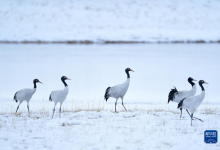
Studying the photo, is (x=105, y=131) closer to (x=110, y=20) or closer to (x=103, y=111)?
(x=103, y=111)

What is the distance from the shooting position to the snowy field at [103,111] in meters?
6.57

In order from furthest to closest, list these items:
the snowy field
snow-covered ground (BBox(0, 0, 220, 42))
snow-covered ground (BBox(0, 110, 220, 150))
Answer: snow-covered ground (BBox(0, 0, 220, 42))
the snowy field
snow-covered ground (BBox(0, 110, 220, 150))

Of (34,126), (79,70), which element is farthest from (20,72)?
(34,126)

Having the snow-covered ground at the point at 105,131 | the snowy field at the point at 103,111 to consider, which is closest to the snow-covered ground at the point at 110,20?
the snowy field at the point at 103,111

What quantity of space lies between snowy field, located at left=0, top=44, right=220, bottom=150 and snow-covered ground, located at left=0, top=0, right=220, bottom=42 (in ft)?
85.7

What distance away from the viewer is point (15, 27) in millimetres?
55219

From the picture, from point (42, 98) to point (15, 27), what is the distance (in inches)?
1744

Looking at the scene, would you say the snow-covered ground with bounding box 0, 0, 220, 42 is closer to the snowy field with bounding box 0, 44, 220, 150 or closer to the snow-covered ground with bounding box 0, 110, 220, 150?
the snowy field with bounding box 0, 44, 220, 150

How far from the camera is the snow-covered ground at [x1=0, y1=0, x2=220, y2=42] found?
5122cm

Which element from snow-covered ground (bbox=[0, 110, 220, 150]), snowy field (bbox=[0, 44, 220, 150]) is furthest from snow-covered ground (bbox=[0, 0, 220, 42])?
snow-covered ground (bbox=[0, 110, 220, 150])

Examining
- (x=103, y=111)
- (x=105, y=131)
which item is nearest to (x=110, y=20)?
(x=103, y=111)

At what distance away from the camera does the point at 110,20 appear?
60.2 m

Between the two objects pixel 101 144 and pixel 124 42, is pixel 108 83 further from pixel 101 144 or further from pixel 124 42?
pixel 124 42

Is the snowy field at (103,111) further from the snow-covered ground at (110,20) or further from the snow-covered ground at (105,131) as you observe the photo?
the snow-covered ground at (110,20)
